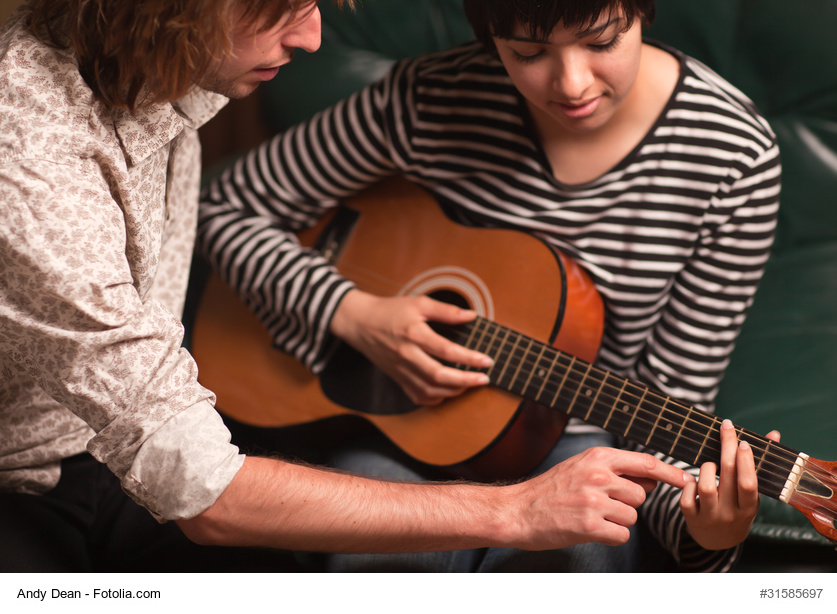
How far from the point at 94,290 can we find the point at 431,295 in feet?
1.68

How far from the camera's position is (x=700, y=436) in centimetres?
77

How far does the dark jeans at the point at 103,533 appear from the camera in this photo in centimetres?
86

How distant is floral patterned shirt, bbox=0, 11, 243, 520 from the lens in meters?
0.62

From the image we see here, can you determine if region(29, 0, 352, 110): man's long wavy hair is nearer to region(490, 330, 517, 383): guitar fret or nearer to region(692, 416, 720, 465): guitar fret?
region(490, 330, 517, 383): guitar fret

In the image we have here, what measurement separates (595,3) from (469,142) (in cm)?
32

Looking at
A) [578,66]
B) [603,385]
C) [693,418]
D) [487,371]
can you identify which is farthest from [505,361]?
[578,66]

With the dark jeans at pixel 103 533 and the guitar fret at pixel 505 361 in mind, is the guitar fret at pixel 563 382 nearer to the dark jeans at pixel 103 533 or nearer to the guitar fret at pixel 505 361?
the guitar fret at pixel 505 361

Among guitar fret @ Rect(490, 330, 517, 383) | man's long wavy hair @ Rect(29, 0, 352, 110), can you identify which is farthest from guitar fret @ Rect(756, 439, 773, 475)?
man's long wavy hair @ Rect(29, 0, 352, 110)

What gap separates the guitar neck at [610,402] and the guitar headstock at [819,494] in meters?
0.02

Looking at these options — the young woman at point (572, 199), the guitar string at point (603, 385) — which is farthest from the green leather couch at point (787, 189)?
the guitar string at point (603, 385)

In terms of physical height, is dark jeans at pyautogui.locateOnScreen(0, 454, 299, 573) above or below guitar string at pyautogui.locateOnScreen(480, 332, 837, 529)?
below

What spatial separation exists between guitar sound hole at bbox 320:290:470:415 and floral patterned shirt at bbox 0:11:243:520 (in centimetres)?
33
